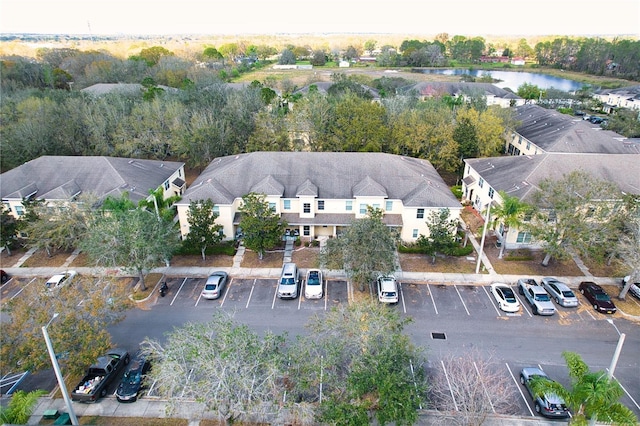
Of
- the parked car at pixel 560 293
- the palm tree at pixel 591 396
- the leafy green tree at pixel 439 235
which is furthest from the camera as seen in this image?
the leafy green tree at pixel 439 235

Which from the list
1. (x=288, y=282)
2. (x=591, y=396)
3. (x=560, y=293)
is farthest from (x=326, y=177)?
(x=591, y=396)

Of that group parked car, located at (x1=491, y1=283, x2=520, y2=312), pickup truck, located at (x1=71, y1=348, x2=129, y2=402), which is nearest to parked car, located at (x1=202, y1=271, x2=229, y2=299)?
pickup truck, located at (x1=71, y1=348, x2=129, y2=402)

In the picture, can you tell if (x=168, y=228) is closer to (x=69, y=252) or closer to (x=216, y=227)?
(x=216, y=227)

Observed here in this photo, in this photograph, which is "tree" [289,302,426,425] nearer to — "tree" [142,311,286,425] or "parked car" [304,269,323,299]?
"tree" [142,311,286,425]

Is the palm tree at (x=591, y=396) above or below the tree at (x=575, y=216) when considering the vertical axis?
below

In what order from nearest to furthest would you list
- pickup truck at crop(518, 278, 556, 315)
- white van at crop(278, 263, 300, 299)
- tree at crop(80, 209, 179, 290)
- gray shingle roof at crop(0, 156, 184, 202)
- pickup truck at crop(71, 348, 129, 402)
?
pickup truck at crop(71, 348, 129, 402) → pickup truck at crop(518, 278, 556, 315) → tree at crop(80, 209, 179, 290) → white van at crop(278, 263, 300, 299) → gray shingle roof at crop(0, 156, 184, 202)

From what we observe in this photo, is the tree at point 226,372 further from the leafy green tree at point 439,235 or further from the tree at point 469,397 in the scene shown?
the leafy green tree at point 439,235

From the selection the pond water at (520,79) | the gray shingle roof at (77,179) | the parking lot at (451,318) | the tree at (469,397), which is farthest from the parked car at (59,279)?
the pond water at (520,79)
